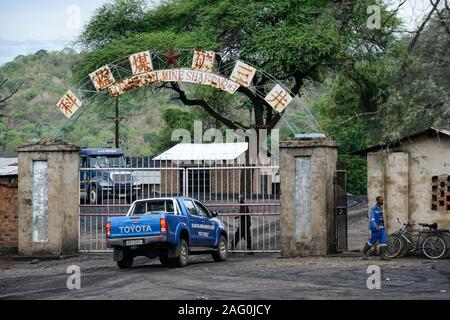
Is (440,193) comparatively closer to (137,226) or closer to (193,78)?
(193,78)

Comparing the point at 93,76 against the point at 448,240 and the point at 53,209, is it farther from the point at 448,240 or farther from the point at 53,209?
the point at 448,240

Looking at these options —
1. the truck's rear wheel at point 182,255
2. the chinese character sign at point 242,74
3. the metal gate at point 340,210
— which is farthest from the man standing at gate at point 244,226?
the truck's rear wheel at point 182,255

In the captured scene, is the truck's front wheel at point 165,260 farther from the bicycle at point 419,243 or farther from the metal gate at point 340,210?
the bicycle at point 419,243

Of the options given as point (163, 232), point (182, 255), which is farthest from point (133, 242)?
point (182, 255)

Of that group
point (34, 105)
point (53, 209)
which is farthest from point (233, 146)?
point (34, 105)

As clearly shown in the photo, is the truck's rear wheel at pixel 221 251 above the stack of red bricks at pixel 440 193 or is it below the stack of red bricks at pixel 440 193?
below

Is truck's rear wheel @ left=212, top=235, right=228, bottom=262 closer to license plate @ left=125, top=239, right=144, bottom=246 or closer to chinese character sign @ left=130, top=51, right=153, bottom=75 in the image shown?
license plate @ left=125, top=239, right=144, bottom=246

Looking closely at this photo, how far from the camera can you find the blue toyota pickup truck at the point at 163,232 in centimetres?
2391

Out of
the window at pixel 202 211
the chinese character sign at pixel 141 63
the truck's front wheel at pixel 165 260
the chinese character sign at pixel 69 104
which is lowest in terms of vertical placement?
the truck's front wheel at pixel 165 260

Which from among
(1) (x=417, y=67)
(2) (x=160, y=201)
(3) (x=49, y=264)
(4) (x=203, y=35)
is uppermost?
(4) (x=203, y=35)

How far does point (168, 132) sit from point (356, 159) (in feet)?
77.5

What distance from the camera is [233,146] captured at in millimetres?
62312

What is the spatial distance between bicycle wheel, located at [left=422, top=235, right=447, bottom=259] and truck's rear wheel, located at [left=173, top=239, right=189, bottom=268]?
610cm

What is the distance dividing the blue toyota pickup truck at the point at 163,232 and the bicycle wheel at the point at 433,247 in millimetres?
5401
